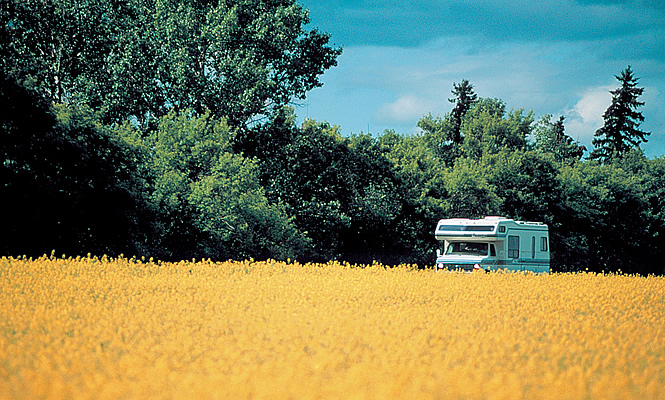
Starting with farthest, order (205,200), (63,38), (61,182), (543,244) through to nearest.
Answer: (63,38) → (205,200) → (543,244) → (61,182)

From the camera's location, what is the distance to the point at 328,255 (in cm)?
3709

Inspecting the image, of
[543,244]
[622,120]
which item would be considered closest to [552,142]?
[622,120]

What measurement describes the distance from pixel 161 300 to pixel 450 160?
2301 inches

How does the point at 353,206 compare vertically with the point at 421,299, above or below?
above

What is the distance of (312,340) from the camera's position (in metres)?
8.02

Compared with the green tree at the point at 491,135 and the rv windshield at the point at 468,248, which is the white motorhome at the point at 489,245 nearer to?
the rv windshield at the point at 468,248

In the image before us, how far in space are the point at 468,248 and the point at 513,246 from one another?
1.76 m

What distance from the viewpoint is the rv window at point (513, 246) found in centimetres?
2558

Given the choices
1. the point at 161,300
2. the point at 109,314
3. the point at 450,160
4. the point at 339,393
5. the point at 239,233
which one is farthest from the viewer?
the point at 450,160

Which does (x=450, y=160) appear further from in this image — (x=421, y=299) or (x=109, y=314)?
(x=109, y=314)

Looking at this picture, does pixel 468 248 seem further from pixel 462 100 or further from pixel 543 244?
pixel 462 100

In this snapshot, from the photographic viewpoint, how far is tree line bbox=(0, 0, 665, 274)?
2761 cm

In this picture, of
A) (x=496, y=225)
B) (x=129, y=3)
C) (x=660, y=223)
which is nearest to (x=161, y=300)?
(x=496, y=225)

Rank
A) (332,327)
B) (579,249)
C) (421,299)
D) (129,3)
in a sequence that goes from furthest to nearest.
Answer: (579,249) → (129,3) → (421,299) → (332,327)
